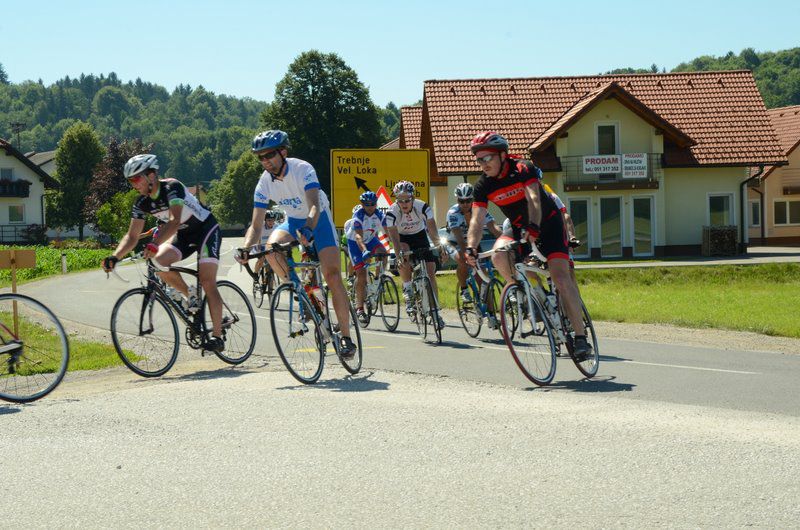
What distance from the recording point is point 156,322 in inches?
379

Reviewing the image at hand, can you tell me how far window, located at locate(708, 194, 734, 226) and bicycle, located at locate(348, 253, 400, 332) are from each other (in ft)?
108

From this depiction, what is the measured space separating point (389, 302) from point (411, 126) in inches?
1583

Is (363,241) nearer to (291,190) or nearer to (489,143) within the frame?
(291,190)

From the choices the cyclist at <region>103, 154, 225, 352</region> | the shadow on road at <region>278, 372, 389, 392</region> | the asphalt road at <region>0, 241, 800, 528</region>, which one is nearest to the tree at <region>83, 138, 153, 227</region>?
the cyclist at <region>103, 154, 225, 352</region>

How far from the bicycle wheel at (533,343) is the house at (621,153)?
34.2m

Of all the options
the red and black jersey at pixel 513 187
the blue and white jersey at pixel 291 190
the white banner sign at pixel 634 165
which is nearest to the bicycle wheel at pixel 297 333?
the blue and white jersey at pixel 291 190

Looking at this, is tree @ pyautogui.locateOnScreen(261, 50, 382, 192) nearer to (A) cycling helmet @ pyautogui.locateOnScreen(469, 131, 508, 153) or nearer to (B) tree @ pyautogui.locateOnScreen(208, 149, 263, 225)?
(B) tree @ pyautogui.locateOnScreen(208, 149, 263, 225)

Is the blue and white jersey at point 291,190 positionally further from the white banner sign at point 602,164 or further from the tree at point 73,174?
the tree at point 73,174

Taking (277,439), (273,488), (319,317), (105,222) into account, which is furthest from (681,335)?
(105,222)

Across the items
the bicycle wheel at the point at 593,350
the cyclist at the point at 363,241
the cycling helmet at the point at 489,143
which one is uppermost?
the cycling helmet at the point at 489,143

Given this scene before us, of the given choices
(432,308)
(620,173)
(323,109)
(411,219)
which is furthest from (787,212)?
(432,308)

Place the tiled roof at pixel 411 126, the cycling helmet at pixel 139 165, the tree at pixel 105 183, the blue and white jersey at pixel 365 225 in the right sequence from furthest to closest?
the tree at pixel 105 183 < the tiled roof at pixel 411 126 < the blue and white jersey at pixel 365 225 < the cycling helmet at pixel 139 165

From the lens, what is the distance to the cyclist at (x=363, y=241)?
14688 mm

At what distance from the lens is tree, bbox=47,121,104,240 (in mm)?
97500
